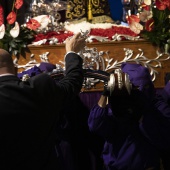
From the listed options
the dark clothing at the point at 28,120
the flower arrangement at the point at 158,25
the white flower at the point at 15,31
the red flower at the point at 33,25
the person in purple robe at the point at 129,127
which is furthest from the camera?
the red flower at the point at 33,25

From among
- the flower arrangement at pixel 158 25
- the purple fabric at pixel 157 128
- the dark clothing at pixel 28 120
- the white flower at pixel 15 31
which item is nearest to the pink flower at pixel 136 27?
the flower arrangement at pixel 158 25

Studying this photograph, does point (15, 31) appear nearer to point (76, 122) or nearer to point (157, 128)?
point (76, 122)

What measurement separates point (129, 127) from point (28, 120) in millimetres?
585

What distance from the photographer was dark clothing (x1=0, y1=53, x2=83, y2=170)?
3.40ft

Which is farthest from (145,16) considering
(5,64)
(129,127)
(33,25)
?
(5,64)

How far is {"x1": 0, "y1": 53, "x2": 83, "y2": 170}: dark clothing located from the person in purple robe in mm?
314

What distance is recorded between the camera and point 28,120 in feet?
3.49

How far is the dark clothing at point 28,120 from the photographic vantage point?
1.04 m

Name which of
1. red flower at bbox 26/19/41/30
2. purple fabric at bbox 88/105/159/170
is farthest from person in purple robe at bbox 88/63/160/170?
red flower at bbox 26/19/41/30

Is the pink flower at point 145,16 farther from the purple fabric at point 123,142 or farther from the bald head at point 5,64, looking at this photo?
the bald head at point 5,64

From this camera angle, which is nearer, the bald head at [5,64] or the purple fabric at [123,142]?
the bald head at [5,64]

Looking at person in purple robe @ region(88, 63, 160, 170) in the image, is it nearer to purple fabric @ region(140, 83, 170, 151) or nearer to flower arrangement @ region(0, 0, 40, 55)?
purple fabric @ region(140, 83, 170, 151)

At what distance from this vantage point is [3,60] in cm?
112

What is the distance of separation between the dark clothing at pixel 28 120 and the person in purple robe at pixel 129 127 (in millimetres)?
314
